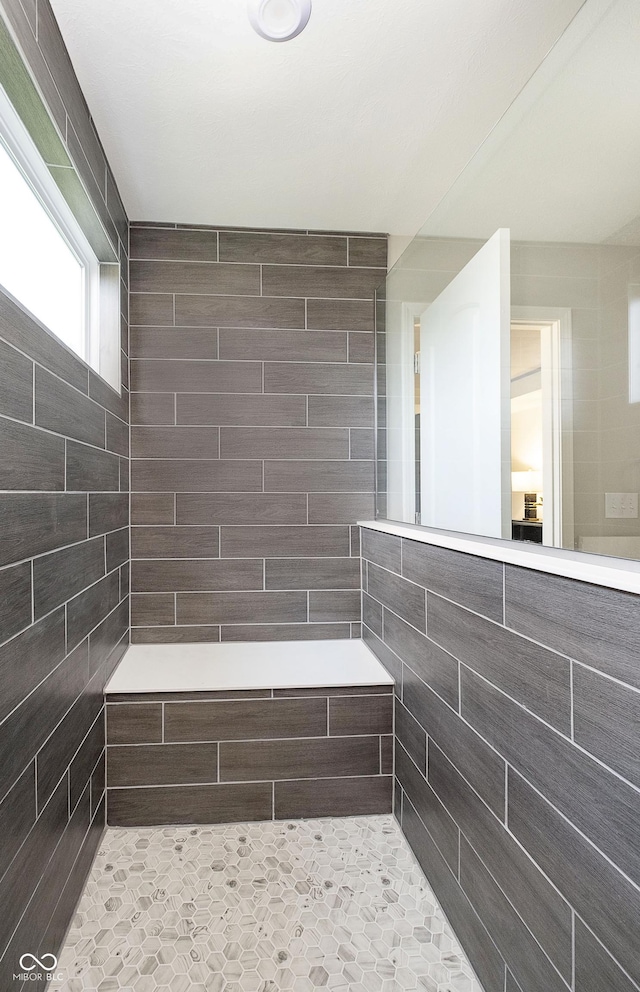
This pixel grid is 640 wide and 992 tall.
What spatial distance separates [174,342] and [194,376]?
0.19 metres

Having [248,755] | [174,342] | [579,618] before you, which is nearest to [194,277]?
[174,342]

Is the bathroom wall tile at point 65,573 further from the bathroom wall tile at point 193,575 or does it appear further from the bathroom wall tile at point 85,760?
the bathroom wall tile at point 193,575

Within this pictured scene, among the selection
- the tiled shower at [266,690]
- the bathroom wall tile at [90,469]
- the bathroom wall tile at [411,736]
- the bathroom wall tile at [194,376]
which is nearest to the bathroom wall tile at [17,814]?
the tiled shower at [266,690]

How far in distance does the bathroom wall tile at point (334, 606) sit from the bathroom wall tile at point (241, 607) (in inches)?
1.8

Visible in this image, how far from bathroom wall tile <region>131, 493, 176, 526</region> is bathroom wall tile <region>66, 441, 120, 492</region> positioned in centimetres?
27

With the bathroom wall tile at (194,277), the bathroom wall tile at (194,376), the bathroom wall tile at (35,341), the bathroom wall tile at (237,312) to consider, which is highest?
the bathroom wall tile at (194,277)

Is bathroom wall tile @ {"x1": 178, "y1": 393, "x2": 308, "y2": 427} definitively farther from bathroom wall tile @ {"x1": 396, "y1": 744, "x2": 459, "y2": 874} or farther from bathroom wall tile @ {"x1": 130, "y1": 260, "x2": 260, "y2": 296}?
bathroom wall tile @ {"x1": 396, "y1": 744, "x2": 459, "y2": 874}

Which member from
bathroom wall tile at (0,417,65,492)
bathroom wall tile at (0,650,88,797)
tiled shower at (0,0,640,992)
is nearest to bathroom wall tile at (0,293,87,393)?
tiled shower at (0,0,640,992)

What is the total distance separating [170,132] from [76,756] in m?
2.11

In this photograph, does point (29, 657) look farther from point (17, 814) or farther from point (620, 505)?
point (620, 505)

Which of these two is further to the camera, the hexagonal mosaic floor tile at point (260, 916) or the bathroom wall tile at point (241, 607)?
the bathroom wall tile at point (241, 607)

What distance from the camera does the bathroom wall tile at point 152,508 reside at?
270 cm

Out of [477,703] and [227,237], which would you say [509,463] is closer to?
[477,703]

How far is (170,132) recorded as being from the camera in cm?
201
